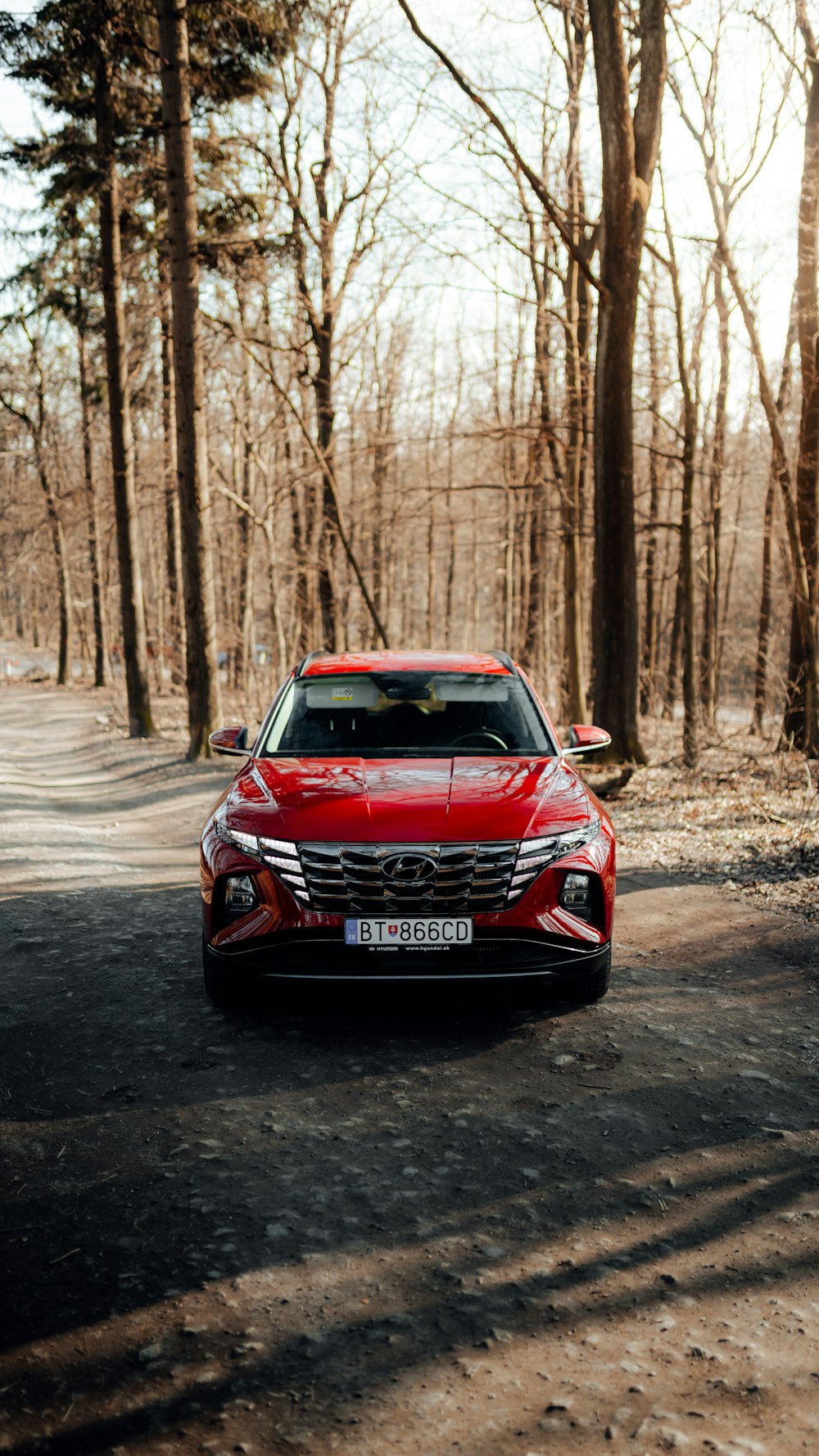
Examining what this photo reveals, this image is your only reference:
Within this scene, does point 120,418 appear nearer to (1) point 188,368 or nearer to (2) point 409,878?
(1) point 188,368

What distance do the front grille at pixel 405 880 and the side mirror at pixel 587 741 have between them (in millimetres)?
1600

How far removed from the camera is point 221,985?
194 inches

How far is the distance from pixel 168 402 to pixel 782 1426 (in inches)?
1011

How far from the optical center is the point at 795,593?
15.6 m

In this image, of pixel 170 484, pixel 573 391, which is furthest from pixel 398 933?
pixel 170 484

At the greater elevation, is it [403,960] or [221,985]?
[403,960]

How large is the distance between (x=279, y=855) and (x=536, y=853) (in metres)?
1.11

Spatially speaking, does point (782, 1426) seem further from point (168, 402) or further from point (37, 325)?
point (37, 325)

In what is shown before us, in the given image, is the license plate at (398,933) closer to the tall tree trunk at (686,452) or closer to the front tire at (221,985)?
the front tire at (221,985)

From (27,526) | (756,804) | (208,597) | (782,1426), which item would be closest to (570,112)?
(208,597)

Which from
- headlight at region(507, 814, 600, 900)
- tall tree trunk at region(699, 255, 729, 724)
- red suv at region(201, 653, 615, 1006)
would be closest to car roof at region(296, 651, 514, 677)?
red suv at region(201, 653, 615, 1006)

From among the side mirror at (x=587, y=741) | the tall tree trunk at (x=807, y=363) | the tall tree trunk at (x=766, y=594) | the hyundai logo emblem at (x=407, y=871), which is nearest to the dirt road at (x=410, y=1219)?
the hyundai logo emblem at (x=407, y=871)

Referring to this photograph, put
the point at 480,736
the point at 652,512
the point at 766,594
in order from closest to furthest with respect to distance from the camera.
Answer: the point at 480,736, the point at 766,594, the point at 652,512

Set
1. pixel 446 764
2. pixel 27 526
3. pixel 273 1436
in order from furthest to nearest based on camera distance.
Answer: pixel 27 526 → pixel 446 764 → pixel 273 1436
